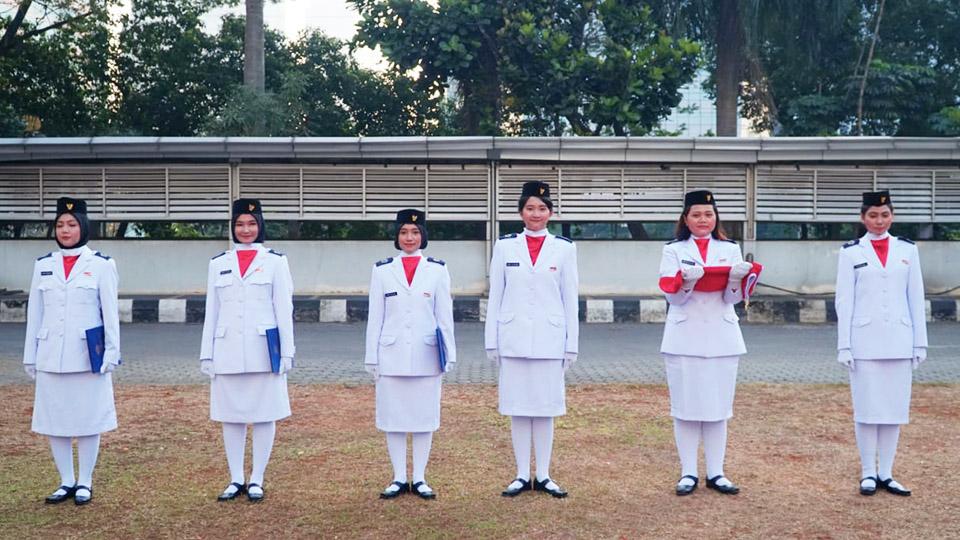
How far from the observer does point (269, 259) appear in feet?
20.7

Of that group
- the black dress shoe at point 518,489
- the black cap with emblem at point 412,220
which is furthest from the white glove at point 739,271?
the black cap with emblem at point 412,220

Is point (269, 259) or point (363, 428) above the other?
point (269, 259)

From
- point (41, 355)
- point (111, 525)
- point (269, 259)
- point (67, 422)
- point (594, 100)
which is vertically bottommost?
point (111, 525)

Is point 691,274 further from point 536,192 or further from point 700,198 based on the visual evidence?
point 536,192

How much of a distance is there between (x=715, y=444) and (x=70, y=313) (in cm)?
406

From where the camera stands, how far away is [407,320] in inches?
246

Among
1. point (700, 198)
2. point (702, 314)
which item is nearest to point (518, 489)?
point (702, 314)

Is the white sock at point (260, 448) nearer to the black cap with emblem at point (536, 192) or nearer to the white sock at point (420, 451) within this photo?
the white sock at point (420, 451)

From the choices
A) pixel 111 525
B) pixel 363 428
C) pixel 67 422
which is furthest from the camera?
pixel 363 428

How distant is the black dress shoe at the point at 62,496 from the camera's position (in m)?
6.00

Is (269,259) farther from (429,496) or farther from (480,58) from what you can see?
(480,58)

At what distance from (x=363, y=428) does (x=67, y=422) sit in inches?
106

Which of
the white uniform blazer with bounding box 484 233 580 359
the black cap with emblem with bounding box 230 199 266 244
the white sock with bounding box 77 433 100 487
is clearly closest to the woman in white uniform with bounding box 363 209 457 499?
the white uniform blazer with bounding box 484 233 580 359

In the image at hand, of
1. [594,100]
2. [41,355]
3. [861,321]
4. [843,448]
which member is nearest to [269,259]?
[41,355]
